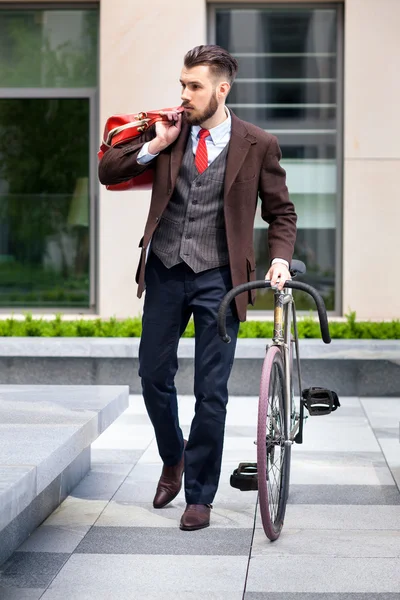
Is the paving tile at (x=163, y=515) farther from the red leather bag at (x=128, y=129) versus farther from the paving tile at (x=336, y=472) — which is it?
the red leather bag at (x=128, y=129)

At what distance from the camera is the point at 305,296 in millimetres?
12336

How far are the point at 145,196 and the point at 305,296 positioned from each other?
207 centimetres

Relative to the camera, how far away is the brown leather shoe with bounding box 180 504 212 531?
511 cm

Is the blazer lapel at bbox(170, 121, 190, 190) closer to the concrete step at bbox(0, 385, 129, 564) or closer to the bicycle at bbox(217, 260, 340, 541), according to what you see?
the bicycle at bbox(217, 260, 340, 541)

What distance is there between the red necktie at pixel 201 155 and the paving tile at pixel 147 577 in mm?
1769

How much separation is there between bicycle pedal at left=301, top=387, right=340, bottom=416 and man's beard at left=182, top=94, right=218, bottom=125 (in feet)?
4.48

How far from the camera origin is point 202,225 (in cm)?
516

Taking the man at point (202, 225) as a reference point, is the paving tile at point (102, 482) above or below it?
below

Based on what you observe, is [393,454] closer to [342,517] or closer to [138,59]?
[342,517]

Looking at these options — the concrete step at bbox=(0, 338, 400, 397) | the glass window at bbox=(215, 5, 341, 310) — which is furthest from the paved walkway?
the glass window at bbox=(215, 5, 341, 310)

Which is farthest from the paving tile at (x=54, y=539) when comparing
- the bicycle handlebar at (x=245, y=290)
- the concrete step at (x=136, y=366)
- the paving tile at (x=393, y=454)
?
the concrete step at (x=136, y=366)

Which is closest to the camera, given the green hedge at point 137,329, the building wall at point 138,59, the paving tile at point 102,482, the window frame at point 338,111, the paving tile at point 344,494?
the paving tile at point 344,494

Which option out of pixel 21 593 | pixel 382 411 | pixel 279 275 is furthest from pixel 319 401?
pixel 382 411

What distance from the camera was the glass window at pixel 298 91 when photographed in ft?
40.5
